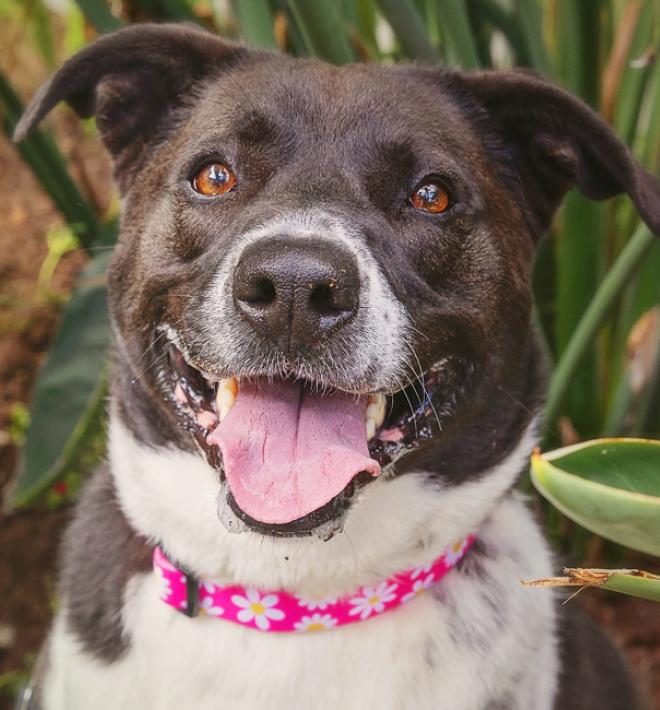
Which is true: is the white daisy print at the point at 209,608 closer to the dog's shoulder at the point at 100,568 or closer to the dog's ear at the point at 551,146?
the dog's shoulder at the point at 100,568

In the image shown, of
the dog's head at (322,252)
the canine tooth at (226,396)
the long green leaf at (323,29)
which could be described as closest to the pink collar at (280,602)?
→ the dog's head at (322,252)

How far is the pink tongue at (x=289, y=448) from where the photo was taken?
5.71ft

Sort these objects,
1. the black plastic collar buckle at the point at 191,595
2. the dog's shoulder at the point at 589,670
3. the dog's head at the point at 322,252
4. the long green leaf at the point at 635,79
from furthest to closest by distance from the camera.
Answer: the long green leaf at the point at 635,79 < the dog's shoulder at the point at 589,670 < the black plastic collar buckle at the point at 191,595 < the dog's head at the point at 322,252

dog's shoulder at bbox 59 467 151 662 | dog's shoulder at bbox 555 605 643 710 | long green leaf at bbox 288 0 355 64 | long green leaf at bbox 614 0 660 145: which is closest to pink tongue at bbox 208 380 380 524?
dog's shoulder at bbox 59 467 151 662

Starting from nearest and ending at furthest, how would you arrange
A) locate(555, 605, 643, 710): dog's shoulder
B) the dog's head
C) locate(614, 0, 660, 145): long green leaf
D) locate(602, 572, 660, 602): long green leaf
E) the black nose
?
locate(602, 572, 660, 602): long green leaf → the black nose → the dog's head → locate(555, 605, 643, 710): dog's shoulder → locate(614, 0, 660, 145): long green leaf

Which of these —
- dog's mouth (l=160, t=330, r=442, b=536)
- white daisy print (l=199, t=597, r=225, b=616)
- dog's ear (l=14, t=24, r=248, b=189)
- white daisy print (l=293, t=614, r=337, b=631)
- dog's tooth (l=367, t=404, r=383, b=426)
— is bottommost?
white daisy print (l=293, t=614, r=337, b=631)

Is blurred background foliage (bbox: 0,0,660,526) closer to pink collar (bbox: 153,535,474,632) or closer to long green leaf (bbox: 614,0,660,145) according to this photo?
long green leaf (bbox: 614,0,660,145)

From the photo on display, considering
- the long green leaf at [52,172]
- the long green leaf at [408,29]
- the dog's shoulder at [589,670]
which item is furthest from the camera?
the long green leaf at [52,172]

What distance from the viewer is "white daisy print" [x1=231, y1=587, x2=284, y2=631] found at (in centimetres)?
197

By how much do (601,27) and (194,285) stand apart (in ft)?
4.84

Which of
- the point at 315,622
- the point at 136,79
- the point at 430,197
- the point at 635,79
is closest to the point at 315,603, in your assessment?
the point at 315,622

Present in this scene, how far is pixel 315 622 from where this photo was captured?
1.96 m

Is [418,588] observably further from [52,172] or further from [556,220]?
[52,172]

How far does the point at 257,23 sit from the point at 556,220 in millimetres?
935
